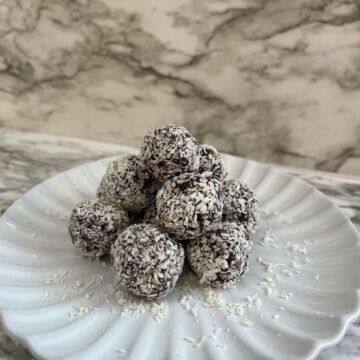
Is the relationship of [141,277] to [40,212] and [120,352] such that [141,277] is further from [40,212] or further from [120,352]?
[40,212]

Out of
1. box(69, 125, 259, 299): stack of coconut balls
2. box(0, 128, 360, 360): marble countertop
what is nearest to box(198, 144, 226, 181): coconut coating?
box(69, 125, 259, 299): stack of coconut balls

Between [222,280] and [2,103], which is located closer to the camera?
[222,280]

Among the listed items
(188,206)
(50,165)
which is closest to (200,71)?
(50,165)

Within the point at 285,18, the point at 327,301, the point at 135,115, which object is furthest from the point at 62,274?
the point at 285,18

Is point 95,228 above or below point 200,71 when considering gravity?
below

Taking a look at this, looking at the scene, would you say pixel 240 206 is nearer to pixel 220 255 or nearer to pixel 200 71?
pixel 220 255

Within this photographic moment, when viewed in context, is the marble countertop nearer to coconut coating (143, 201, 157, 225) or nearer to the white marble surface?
the white marble surface

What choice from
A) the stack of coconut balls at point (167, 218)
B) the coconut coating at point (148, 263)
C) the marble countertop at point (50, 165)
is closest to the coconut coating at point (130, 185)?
the stack of coconut balls at point (167, 218)
